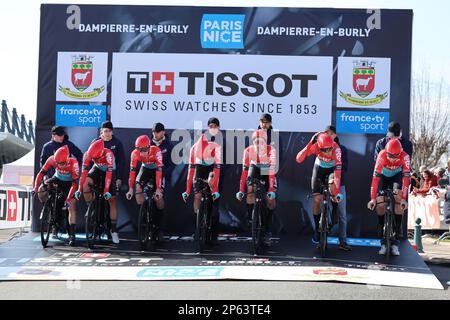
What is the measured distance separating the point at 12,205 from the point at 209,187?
18.0ft

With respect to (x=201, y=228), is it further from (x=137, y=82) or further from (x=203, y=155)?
(x=137, y=82)

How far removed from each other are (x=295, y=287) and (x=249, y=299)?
97 cm

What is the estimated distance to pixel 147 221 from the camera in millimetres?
9977

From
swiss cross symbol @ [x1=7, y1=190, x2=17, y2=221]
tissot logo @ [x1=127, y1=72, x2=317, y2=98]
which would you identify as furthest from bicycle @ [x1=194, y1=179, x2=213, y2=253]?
swiss cross symbol @ [x1=7, y1=190, x2=17, y2=221]

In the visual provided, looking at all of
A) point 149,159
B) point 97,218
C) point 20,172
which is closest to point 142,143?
point 149,159

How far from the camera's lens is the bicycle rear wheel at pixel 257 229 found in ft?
31.0

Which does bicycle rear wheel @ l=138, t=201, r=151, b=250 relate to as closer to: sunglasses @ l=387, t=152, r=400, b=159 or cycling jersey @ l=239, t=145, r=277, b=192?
cycling jersey @ l=239, t=145, r=277, b=192

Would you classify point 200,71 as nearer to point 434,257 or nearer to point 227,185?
point 227,185

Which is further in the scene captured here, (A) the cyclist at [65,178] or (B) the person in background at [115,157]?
(B) the person in background at [115,157]

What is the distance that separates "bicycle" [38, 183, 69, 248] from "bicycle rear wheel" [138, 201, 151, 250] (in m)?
1.41

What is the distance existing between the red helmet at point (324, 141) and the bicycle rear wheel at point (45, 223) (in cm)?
413

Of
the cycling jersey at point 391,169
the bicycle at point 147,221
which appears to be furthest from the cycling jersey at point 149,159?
the cycling jersey at point 391,169

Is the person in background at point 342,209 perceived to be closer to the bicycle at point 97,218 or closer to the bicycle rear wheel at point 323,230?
the bicycle rear wheel at point 323,230
